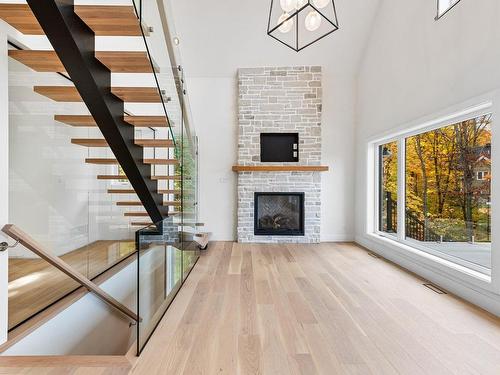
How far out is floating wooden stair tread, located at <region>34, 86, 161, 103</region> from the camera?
8.13ft

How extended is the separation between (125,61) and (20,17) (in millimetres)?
740

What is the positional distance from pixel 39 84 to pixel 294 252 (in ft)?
13.5

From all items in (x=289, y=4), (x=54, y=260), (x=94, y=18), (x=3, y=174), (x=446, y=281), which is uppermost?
(x=289, y=4)

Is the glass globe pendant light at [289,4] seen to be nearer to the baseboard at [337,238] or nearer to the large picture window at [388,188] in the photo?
the large picture window at [388,188]

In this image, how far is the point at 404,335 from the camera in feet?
6.92

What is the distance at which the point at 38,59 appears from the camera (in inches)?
89.7

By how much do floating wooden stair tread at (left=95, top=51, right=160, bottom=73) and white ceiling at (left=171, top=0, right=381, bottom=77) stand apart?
10.1 feet

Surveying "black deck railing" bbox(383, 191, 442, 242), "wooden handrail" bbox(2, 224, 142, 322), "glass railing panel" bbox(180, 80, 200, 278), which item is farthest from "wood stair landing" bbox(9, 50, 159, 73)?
"black deck railing" bbox(383, 191, 442, 242)

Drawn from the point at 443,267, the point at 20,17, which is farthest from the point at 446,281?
the point at 20,17

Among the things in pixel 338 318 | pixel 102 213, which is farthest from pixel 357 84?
pixel 102 213

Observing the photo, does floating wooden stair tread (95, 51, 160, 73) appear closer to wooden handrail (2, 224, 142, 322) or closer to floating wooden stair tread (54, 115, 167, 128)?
floating wooden stair tread (54, 115, 167, 128)

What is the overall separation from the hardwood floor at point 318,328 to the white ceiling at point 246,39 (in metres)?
4.05

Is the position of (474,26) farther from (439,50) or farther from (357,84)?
(357,84)

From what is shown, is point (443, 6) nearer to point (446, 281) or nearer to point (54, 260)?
point (446, 281)
